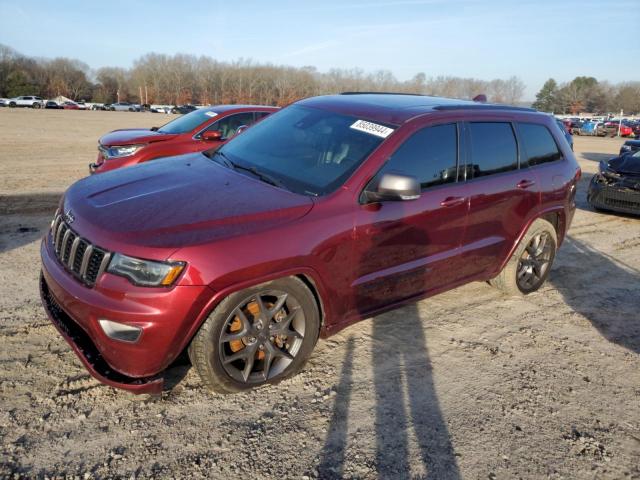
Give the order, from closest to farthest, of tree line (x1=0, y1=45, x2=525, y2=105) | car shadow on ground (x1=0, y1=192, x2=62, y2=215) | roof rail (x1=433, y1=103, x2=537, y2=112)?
1. roof rail (x1=433, y1=103, x2=537, y2=112)
2. car shadow on ground (x1=0, y1=192, x2=62, y2=215)
3. tree line (x1=0, y1=45, x2=525, y2=105)

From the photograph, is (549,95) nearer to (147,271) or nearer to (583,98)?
(583,98)

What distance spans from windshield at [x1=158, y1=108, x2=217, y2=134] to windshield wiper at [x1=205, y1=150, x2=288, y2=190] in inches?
160

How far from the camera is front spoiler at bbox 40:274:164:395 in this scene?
8.86ft

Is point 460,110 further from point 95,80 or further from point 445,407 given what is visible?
point 95,80

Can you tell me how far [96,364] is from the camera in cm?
276

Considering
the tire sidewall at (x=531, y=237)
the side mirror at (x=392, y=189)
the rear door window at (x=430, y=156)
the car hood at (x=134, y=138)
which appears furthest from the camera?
the car hood at (x=134, y=138)

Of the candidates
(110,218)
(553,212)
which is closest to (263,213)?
(110,218)

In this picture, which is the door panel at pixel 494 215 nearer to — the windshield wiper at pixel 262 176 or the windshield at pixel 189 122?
the windshield wiper at pixel 262 176

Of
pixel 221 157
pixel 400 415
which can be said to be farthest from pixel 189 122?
pixel 400 415

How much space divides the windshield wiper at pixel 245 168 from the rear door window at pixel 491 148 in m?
1.68

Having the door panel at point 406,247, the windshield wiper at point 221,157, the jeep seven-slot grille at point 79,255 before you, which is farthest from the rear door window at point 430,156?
the jeep seven-slot grille at point 79,255

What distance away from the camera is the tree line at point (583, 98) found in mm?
103688

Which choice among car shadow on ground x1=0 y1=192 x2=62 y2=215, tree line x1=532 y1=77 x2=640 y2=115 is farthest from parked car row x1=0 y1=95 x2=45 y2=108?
tree line x1=532 y1=77 x2=640 y2=115

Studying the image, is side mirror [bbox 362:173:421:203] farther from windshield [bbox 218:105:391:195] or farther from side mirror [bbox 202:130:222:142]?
side mirror [bbox 202:130:222:142]
